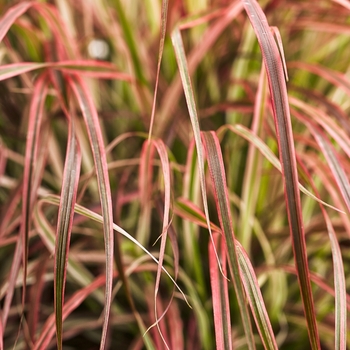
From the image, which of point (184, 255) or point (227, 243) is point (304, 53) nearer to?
point (184, 255)

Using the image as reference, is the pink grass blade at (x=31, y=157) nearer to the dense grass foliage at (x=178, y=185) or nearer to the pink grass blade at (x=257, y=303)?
the dense grass foliage at (x=178, y=185)

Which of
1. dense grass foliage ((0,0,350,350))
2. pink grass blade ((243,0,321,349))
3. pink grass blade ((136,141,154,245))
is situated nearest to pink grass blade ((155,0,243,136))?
dense grass foliage ((0,0,350,350))

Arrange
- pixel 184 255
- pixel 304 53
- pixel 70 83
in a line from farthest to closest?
pixel 304 53, pixel 184 255, pixel 70 83

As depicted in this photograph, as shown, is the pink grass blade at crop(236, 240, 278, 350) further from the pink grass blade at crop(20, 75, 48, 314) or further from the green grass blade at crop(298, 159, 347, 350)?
the pink grass blade at crop(20, 75, 48, 314)

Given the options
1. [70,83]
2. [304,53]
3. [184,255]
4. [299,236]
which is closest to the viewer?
[299,236]

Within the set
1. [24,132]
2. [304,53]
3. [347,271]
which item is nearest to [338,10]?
[304,53]

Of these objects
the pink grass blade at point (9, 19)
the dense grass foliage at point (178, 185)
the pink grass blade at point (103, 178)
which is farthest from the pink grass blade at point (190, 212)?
the pink grass blade at point (9, 19)
